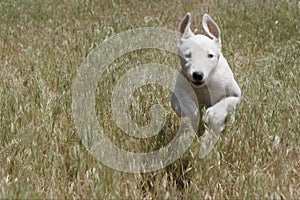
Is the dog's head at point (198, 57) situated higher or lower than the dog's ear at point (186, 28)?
lower

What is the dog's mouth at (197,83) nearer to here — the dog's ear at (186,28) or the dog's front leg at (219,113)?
the dog's front leg at (219,113)

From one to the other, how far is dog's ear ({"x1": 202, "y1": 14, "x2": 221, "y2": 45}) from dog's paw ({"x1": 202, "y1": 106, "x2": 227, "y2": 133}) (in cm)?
45

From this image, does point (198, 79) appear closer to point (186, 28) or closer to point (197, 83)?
point (197, 83)

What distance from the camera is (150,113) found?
3.92 metres

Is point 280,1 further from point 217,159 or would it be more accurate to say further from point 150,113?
point 217,159

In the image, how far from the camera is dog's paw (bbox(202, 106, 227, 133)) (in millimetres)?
3115

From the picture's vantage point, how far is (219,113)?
125 inches

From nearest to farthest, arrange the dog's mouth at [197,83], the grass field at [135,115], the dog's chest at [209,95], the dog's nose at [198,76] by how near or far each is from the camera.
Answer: the grass field at [135,115], the dog's nose at [198,76], the dog's mouth at [197,83], the dog's chest at [209,95]

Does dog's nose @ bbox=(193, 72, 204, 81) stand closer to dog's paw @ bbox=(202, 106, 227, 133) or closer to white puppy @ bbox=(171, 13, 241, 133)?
white puppy @ bbox=(171, 13, 241, 133)

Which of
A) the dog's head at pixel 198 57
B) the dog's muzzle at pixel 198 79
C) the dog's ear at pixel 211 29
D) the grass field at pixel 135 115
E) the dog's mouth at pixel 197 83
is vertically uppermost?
the dog's ear at pixel 211 29

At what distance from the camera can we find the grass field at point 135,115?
2.70 metres

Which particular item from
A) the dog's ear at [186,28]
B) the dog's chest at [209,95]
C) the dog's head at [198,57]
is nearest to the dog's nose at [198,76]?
the dog's head at [198,57]

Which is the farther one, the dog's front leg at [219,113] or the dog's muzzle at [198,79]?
the dog's front leg at [219,113]

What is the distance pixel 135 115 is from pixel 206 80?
0.91 m
